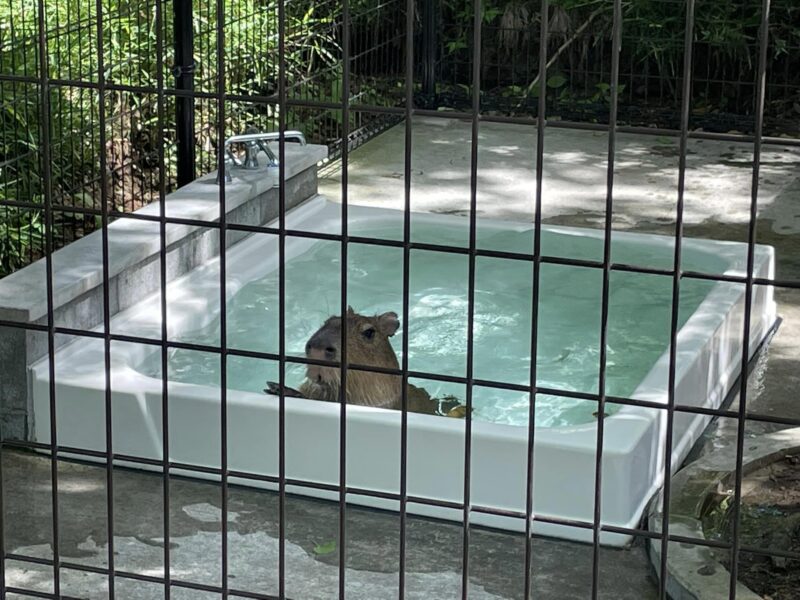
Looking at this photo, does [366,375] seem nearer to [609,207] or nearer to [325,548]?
[325,548]

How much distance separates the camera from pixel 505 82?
457 inches

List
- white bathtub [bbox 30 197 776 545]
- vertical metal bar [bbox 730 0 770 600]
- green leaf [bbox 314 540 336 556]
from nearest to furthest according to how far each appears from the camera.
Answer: vertical metal bar [bbox 730 0 770 600], green leaf [bbox 314 540 336 556], white bathtub [bbox 30 197 776 545]

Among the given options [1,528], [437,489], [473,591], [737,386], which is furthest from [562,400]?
[1,528]

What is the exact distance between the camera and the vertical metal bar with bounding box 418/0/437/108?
10656 mm

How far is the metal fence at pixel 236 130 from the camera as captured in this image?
2678mm

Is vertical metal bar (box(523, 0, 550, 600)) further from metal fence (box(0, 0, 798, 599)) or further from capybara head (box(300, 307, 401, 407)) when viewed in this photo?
capybara head (box(300, 307, 401, 407))

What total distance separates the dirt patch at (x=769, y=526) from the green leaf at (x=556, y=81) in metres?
6.51

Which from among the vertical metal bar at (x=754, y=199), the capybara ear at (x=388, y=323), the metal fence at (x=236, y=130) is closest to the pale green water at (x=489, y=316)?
the metal fence at (x=236, y=130)

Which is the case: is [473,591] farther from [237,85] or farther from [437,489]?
[237,85]

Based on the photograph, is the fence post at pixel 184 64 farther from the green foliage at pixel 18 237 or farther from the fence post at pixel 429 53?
the fence post at pixel 429 53

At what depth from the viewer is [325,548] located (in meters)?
4.48

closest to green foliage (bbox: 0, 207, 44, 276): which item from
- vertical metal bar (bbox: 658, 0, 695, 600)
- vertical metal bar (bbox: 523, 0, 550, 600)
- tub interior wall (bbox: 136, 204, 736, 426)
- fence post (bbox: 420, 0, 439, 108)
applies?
tub interior wall (bbox: 136, 204, 736, 426)

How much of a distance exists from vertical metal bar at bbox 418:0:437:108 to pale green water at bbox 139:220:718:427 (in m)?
3.20

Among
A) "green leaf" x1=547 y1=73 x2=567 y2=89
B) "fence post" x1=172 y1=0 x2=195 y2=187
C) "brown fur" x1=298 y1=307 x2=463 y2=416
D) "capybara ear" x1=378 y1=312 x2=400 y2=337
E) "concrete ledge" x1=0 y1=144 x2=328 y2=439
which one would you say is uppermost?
"fence post" x1=172 y1=0 x2=195 y2=187
